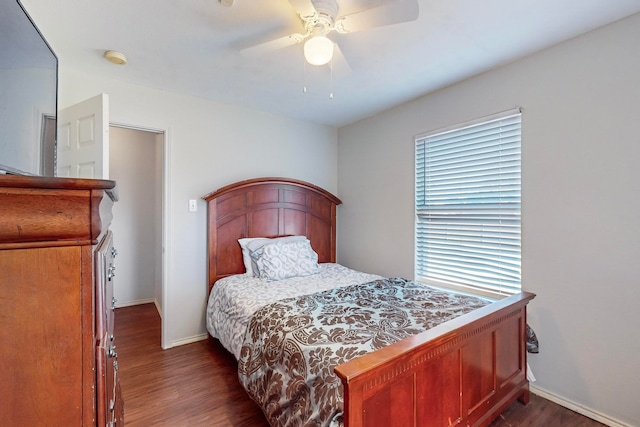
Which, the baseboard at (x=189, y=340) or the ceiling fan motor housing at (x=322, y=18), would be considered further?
the baseboard at (x=189, y=340)

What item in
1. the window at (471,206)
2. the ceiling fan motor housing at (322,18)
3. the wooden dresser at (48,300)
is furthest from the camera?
the window at (471,206)

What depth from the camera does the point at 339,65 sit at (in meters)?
2.29

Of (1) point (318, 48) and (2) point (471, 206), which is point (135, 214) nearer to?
(1) point (318, 48)

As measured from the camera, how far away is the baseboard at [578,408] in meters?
1.81

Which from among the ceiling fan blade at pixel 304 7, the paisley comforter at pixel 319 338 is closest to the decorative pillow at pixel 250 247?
the paisley comforter at pixel 319 338

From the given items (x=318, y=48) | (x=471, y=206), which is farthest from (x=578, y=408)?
(x=318, y=48)

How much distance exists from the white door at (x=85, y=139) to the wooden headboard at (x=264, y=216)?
1148mm

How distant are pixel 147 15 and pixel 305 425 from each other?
2.43 metres

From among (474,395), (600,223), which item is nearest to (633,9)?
(600,223)

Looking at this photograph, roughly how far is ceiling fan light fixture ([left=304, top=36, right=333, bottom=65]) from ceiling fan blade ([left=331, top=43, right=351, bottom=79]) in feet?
1.65

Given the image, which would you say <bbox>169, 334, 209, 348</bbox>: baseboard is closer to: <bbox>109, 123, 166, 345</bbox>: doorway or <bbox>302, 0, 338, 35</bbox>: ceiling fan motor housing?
<bbox>109, 123, 166, 345</bbox>: doorway

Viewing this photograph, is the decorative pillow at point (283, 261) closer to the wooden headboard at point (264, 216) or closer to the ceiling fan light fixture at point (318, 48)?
the wooden headboard at point (264, 216)

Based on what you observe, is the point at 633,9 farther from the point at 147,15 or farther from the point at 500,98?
the point at 147,15

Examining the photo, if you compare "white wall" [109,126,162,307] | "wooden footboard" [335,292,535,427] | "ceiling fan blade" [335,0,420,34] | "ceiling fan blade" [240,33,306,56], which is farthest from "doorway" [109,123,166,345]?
"wooden footboard" [335,292,535,427]
